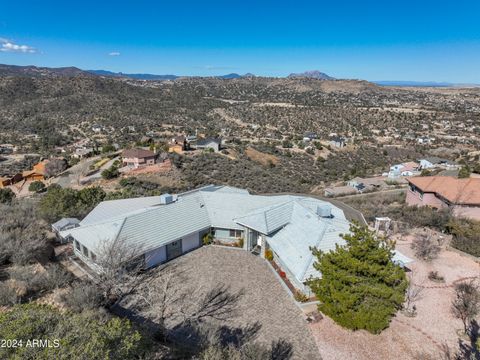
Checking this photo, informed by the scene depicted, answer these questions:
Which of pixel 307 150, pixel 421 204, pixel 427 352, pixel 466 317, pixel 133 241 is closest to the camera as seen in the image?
pixel 427 352

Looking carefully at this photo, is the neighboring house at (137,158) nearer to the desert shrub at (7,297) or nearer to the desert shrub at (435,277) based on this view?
the desert shrub at (7,297)

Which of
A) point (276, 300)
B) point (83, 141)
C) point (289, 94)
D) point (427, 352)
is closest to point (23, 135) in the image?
point (83, 141)

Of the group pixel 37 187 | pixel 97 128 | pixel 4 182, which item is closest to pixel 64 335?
pixel 37 187

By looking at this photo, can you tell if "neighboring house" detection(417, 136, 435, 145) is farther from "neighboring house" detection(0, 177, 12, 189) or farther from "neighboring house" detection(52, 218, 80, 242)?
"neighboring house" detection(0, 177, 12, 189)

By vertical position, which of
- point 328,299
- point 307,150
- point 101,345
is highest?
point 101,345

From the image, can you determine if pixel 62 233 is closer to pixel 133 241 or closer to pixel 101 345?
pixel 133 241

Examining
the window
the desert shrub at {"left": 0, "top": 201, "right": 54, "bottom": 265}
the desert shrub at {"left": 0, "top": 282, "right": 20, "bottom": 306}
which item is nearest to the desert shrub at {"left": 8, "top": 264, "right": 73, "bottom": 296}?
the desert shrub at {"left": 0, "top": 201, "right": 54, "bottom": 265}
